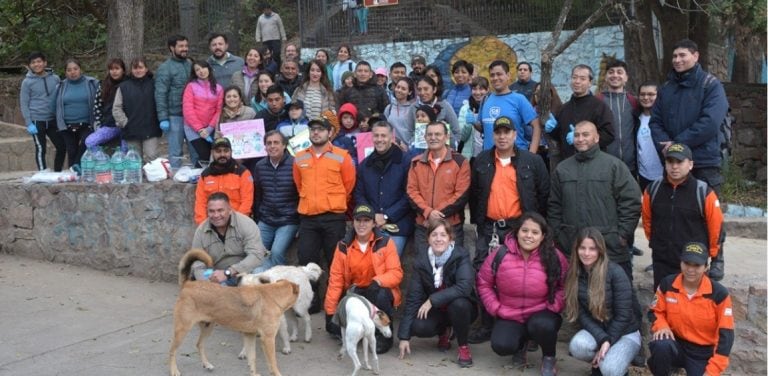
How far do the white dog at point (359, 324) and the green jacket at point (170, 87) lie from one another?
4.09 metres

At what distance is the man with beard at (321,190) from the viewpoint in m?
7.35

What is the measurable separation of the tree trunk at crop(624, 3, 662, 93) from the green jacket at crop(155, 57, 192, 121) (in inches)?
268

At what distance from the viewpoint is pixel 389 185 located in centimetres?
721

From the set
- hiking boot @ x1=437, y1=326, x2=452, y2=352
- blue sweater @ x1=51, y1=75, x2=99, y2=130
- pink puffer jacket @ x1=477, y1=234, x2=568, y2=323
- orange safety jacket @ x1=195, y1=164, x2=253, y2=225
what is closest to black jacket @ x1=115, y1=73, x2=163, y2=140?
blue sweater @ x1=51, y1=75, x2=99, y2=130

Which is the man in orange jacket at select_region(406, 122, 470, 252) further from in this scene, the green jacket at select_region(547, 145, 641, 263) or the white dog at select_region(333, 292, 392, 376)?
the green jacket at select_region(547, 145, 641, 263)

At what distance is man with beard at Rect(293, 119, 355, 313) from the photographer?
24.1ft

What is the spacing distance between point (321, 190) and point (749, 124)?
978cm

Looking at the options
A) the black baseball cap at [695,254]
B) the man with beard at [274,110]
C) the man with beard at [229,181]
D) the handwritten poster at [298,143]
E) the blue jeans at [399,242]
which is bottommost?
the blue jeans at [399,242]

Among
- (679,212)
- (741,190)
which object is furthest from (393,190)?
(741,190)

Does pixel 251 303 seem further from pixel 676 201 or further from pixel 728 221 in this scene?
pixel 728 221

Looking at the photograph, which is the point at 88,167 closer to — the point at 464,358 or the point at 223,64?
the point at 223,64

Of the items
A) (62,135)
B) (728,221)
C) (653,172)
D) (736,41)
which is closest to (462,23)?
(736,41)

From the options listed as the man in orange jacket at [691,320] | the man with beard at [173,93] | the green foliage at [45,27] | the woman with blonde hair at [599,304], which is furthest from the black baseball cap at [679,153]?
the green foliage at [45,27]

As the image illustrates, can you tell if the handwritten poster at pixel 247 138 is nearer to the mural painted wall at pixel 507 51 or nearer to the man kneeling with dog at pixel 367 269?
the man kneeling with dog at pixel 367 269
